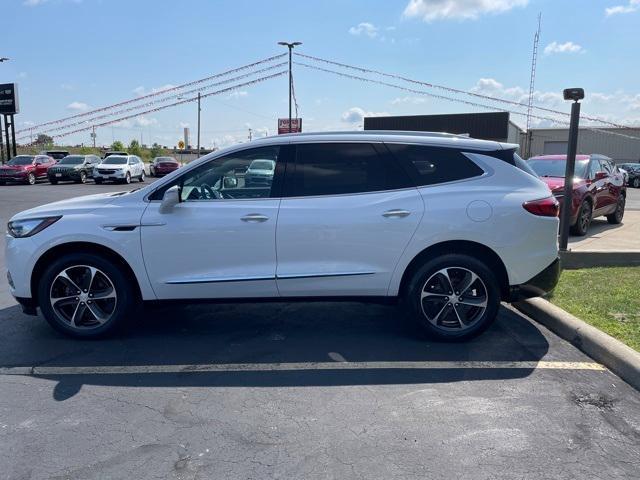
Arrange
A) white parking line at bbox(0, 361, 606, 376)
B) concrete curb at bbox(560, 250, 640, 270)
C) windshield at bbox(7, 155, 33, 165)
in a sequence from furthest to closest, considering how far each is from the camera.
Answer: windshield at bbox(7, 155, 33, 165) < concrete curb at bbox(560, 250, 640, 270) < white parking line at bbox(0, 361, 606, 376)

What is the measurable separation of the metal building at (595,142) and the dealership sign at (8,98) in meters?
43.3

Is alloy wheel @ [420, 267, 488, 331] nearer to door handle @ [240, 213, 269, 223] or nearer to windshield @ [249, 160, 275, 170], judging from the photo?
door handle @ [240, 213, 269, 223]

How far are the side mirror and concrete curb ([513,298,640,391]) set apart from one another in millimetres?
3700

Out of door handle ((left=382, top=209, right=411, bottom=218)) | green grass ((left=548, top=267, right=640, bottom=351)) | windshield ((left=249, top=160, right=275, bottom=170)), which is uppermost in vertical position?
windshield ((left=249, top=160, right=275, bottom=170))

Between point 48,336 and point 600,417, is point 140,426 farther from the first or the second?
point 600,417

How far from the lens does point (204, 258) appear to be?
4.56m

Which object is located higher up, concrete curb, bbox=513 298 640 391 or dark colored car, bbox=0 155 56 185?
dark colored car, bbox=0 155 56 185

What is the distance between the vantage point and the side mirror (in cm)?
450

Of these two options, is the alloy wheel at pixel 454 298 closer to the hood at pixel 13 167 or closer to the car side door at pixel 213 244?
the car side door at pixel 213 244

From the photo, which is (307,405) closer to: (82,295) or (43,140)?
(82,295)

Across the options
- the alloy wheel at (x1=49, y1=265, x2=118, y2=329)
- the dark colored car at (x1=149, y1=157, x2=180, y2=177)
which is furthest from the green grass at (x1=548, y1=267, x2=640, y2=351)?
the dark colored car at (x1=149, y1=157, x2=180, y2=177)

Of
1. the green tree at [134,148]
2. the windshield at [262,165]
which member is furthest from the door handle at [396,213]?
the green tree at [134,148]

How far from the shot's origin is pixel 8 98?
120 feet

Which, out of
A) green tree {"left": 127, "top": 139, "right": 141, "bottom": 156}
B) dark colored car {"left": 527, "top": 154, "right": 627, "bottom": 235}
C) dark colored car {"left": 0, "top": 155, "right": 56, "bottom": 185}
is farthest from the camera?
green tree {"left": 127, "top": 139, "right": 141, "bottom": 156}
